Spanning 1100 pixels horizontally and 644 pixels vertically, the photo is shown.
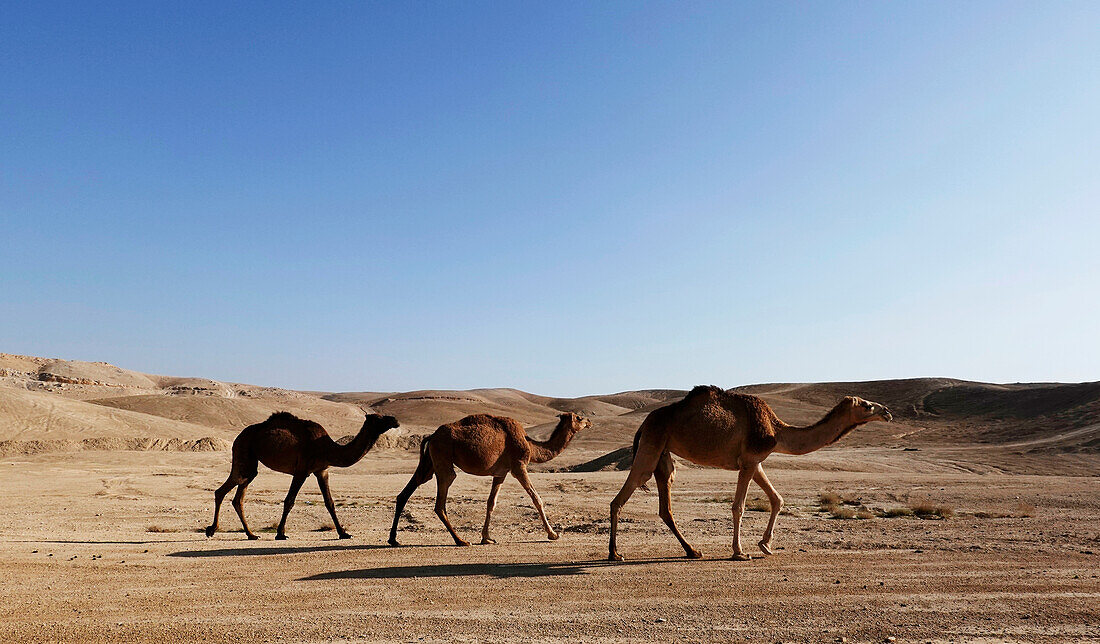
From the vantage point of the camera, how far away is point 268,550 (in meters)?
12.2

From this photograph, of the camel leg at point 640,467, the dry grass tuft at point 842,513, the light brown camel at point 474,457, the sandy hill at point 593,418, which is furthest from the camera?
the sandy hill at point 593,418

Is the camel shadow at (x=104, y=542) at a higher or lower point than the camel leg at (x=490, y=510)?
lower

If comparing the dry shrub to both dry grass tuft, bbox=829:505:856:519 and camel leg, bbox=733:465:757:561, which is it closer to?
dry grass tuft, bbox=829:505:856:519

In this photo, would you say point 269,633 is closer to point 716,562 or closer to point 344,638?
point 344,638

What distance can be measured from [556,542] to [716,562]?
3431 millimetres

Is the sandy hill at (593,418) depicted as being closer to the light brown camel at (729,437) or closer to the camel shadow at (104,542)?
the light brown camel at (729,437)

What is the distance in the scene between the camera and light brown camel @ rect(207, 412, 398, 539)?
13938 mm

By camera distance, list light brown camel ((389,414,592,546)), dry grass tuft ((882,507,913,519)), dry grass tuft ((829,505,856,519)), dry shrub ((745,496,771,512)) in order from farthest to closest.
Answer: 1. dry shrub ((745,496,771,512))
2. dry grass tuft ((882,507,913,519))
3. dry grass tuft ((829,505,856,519))
4. light brown camel ((389,414,592,546))

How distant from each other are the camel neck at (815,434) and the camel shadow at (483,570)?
2.32 meters

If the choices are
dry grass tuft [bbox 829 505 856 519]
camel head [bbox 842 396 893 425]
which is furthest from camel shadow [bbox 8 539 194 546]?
dry grass tuft [bbox 829 505 856 519]

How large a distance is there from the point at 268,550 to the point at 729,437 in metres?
7.60

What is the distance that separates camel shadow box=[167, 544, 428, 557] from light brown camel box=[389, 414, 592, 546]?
2.12ft

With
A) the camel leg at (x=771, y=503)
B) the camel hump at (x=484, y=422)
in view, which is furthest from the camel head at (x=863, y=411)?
the camel hump at (x=484, y=422)

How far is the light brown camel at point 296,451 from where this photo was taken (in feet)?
45.7
